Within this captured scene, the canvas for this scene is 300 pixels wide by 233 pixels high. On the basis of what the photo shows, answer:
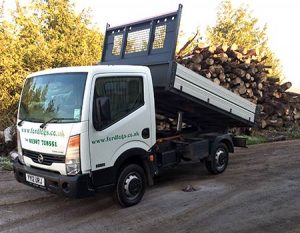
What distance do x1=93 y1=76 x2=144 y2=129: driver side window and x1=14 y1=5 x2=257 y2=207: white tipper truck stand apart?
0.05 ft

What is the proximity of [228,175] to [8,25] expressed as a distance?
926 cm

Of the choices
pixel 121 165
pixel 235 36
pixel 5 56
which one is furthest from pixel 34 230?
pixel 235 36

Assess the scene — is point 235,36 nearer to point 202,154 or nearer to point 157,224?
point 202,154

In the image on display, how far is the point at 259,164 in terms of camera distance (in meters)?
8.74

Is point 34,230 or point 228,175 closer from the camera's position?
point 34,230

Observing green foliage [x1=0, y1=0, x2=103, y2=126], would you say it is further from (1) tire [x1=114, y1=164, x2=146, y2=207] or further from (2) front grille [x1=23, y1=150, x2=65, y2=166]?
(1) tire [x1=114, y1=164, x2=146, y2=207]

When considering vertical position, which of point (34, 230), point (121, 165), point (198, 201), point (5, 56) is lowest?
point (34, 230)

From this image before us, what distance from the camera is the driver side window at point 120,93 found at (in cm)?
532

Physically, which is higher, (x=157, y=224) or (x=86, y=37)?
(x=86, y=37)

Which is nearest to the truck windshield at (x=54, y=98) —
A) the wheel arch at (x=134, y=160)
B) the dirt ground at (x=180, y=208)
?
the wheel arch at (x=134, y=160)

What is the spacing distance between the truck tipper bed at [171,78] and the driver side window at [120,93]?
63 cm

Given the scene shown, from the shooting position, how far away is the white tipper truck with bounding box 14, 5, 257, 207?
16.6ft

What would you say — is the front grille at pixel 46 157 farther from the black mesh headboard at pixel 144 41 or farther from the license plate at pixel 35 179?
the black mesh headboard at pixel 144 41

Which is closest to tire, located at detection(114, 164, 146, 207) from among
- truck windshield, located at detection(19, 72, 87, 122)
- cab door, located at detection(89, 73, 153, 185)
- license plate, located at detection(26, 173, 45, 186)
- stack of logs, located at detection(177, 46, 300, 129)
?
cab door, located at detection(89, 73, 153, 185)
